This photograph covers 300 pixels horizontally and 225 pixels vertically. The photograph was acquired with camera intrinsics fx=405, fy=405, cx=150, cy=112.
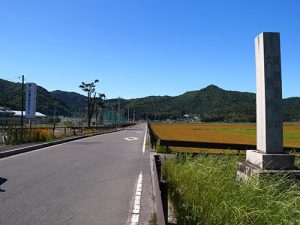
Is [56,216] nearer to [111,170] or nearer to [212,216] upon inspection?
[212,216]

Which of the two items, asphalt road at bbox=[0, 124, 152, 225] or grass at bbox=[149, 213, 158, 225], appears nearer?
grass at bbox=[149, 213, 158, 225]

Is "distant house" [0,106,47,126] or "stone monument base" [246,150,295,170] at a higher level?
"distant house" [0,106,47,126]

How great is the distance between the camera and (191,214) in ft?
21.4

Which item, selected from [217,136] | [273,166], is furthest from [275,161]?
[217,136]

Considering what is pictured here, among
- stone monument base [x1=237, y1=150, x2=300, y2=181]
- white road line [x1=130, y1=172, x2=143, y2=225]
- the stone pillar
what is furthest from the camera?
the stone pillar

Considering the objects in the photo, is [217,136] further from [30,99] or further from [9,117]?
[30,99]

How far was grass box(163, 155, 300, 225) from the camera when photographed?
19.1ft

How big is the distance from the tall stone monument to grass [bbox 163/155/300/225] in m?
0.71

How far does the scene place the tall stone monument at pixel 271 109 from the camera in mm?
9349

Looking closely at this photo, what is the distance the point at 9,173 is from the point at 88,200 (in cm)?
491

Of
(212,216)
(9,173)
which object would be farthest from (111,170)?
(212,216)

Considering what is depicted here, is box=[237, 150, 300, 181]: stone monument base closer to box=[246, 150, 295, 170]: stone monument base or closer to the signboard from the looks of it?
box=[246, 150, 295, 170]: stone monument base

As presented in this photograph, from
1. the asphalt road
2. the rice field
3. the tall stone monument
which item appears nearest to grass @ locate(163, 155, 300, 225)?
the tall stone monument

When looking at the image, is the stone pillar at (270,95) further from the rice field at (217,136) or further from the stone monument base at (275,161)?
the rice field at (217,136)
